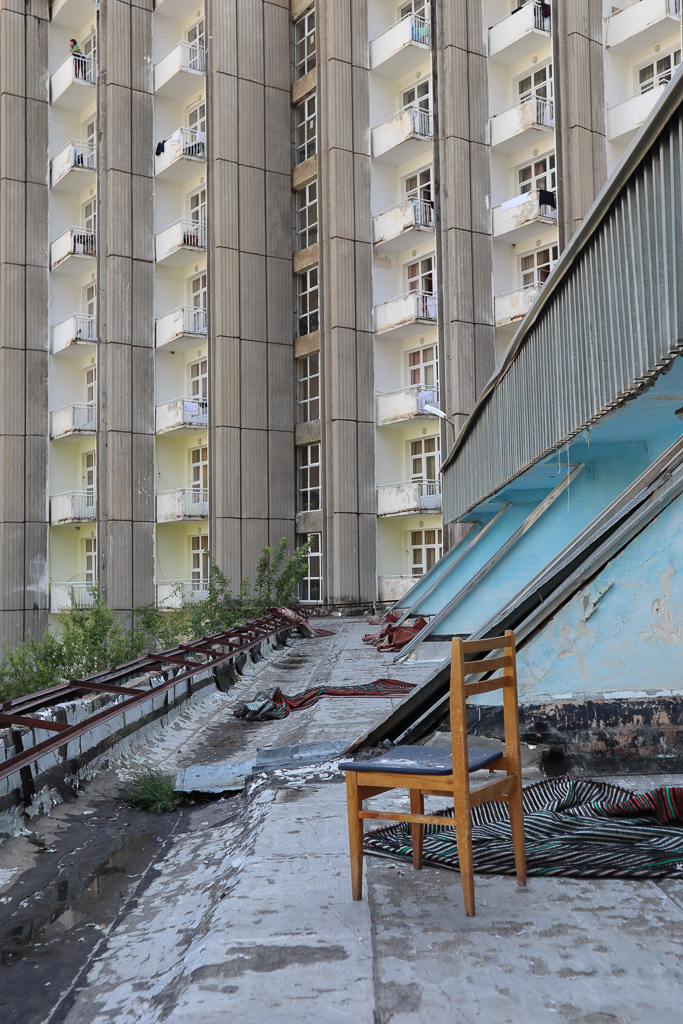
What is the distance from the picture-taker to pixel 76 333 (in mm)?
34469

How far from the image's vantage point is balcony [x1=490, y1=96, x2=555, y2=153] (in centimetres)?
2669

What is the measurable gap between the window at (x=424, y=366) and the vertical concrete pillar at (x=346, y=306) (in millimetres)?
1617

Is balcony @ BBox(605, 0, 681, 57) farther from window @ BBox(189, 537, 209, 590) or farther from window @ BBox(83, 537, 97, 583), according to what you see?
window @ BBox(83, 537, 97, 583)

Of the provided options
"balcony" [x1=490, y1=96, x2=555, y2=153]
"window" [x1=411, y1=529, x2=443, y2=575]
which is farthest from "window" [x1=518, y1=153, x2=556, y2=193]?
"window" [x1=411, y1=529, x2=443, y2=575]

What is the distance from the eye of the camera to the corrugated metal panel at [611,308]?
15.1 feet

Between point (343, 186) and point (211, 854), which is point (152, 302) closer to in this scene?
point (343, 186)

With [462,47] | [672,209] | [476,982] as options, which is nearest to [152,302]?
[462,47]

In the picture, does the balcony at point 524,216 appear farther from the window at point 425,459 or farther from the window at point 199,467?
the window at point 199,467

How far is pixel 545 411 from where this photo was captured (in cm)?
764

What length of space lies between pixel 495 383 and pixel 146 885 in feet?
24.2

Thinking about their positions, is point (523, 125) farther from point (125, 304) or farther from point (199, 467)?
point (199, 467)

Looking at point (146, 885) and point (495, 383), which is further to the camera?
point (495, 383)

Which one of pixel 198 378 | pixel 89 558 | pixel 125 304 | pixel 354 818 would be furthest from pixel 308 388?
pixel 354 818

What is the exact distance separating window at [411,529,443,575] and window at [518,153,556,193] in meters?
11.6
